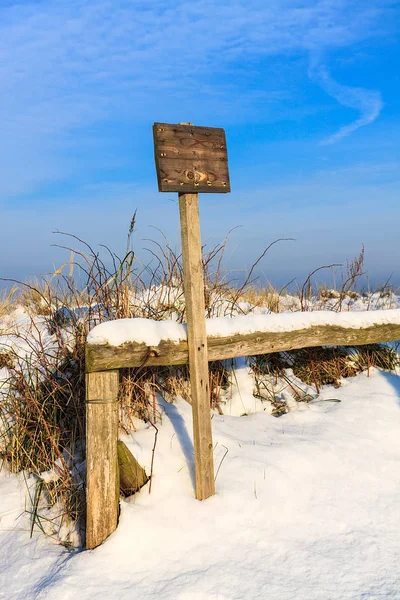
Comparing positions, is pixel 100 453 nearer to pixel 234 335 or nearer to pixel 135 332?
pixel 135 332

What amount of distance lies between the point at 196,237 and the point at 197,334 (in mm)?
634

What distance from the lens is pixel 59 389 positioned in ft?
12.9

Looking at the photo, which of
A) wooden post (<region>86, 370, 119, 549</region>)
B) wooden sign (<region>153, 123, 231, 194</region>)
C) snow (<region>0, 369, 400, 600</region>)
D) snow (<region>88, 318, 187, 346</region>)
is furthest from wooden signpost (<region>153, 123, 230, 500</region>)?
wooden post (<region>86, 370, 119, 549</region>)

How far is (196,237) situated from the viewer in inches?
131

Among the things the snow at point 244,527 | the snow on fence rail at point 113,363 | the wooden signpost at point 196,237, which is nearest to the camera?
the snow at point 244,527

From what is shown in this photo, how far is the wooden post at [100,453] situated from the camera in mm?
3098

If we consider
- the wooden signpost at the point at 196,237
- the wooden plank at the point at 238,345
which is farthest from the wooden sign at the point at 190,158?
the wooden plank at the point at 238,345

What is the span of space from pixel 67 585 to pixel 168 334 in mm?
1543

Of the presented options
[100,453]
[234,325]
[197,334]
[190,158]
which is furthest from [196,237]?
[100,453]

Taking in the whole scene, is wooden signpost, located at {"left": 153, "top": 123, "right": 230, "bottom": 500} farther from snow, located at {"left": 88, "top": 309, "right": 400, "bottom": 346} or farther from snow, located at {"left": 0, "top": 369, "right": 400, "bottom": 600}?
snow, located at {"left": 0, "top": 369, "right": 400, "bottom": 600}

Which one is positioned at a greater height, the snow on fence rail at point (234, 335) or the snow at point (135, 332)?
the snow at point (135, 332)

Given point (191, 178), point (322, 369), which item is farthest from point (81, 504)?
point (322, 369)

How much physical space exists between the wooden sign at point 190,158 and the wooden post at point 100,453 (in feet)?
4.16

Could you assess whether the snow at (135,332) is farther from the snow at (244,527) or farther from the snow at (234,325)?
the snow at (244,527)
